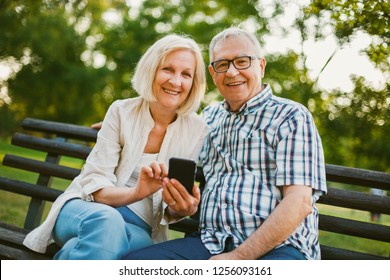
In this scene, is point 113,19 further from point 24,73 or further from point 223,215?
point 223,215

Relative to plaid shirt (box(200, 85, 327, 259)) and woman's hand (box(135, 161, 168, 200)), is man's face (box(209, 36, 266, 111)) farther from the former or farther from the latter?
woman's hand (box(135, 161, 168, 200))

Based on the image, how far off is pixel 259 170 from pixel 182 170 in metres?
0.55

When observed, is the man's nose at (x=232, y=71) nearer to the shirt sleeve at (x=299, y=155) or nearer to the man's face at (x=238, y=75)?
the man's face at (x=238, y=75)

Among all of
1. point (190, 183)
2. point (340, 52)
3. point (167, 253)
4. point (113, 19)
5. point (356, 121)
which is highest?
point (113, 19)

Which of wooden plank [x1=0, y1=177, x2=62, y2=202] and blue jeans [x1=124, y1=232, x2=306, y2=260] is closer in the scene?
blue jeans [x1=124, y1=232, x2=306, y2=260]

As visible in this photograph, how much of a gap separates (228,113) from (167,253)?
1.05 meters

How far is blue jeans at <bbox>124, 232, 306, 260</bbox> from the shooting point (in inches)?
103

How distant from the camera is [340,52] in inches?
209

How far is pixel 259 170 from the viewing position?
2848mm

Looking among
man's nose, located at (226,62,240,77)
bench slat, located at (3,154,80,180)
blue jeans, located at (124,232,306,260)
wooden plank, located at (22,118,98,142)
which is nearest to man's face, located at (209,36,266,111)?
man's nose, located at (226,62,240,77)

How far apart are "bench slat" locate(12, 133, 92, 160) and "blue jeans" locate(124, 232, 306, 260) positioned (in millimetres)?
1364

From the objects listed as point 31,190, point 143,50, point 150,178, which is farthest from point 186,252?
point 143,50

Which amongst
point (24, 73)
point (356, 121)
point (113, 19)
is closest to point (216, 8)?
point (113, 19)

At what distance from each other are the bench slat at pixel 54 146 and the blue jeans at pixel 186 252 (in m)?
1.36
